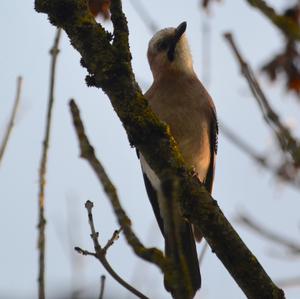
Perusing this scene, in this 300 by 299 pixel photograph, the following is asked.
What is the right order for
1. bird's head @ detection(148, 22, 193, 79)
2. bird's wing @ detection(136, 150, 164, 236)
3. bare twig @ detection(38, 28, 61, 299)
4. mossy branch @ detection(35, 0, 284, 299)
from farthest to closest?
bird's head @ detection(148, 22, 193, 79) → bird's wing @ detection(136, 150, 164, 236) → bare twig @ detection(38, 28, 61, 299) → mossy branch @ detection(35, 0, 284, 299)

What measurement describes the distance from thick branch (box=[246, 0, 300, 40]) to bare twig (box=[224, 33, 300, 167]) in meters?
0.78

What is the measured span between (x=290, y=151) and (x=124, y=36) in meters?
0.95

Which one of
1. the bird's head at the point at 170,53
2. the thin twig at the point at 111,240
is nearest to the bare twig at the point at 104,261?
the thin twig at the point at 111,240

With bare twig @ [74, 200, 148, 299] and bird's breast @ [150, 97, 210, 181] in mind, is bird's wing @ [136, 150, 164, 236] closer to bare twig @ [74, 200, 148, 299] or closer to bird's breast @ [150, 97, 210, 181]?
bird's breast @ [150, 97, 210, 181]

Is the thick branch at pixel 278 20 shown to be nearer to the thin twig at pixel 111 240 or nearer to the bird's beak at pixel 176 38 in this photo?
the thin twig at pixel 111 240

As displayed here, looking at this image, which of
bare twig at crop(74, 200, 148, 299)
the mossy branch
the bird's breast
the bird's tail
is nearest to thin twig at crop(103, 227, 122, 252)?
bare twig at crop(74, 200, 148, 299)

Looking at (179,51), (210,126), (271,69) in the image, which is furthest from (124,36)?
(179,51)

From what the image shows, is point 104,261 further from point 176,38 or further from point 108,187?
point 176,38

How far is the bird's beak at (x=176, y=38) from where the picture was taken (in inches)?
277

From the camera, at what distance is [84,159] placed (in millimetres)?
3715

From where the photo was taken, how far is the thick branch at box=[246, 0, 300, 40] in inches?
94.2

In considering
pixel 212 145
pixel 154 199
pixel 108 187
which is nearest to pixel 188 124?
pixel 212 145

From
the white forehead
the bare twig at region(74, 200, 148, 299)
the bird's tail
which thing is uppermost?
the white forehead

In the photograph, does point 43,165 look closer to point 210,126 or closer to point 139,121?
point 139,121
